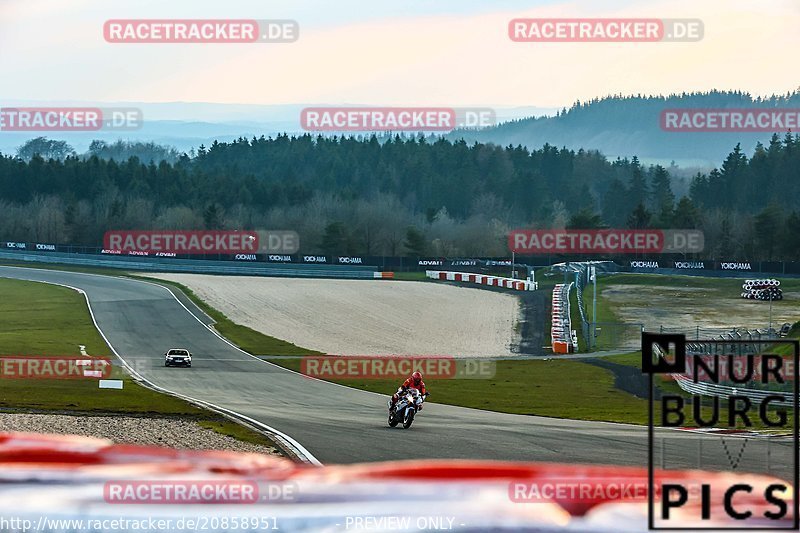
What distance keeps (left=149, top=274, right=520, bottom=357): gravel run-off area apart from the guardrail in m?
4.46

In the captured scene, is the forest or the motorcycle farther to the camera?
the forest

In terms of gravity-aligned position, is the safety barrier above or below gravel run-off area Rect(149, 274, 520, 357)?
above

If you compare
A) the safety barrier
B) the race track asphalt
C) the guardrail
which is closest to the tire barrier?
the safety barrier

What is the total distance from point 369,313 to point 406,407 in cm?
4597

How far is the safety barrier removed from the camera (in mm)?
90250

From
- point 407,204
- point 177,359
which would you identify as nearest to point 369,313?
point 177,359

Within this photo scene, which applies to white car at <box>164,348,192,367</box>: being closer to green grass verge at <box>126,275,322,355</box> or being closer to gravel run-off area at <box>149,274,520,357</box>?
green grass verge at <box>126,275,322,355</box>

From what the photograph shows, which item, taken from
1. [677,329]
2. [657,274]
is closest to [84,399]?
[677,329]

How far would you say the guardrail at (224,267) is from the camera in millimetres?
102938

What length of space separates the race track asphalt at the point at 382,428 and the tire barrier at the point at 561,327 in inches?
605

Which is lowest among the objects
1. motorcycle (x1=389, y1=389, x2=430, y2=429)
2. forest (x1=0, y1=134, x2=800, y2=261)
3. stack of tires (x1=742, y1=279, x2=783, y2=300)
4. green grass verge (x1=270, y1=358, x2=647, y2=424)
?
green grass verge (x1=270, y1=358, x2=647, y2=424)

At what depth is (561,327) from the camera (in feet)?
207

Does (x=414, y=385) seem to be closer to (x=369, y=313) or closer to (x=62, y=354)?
(x=62, y=354)

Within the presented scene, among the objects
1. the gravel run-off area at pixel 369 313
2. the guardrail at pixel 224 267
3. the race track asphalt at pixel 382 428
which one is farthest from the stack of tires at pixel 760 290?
the race track asphalt at pixel 382 428
